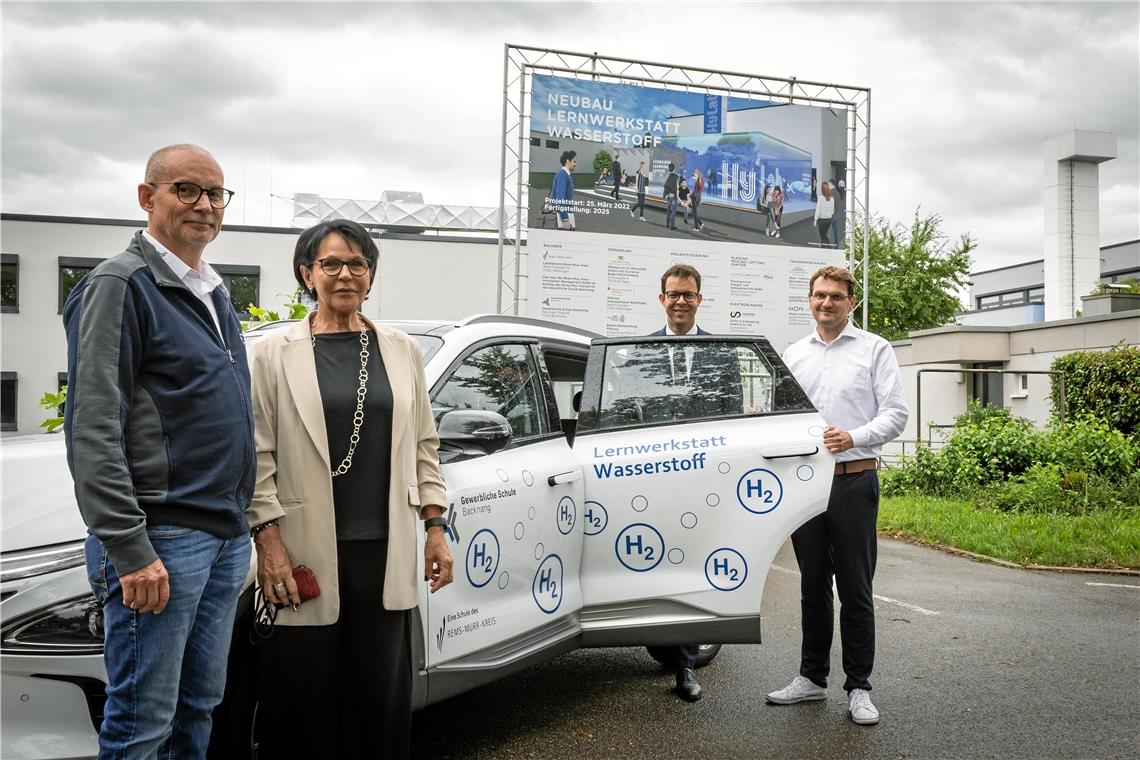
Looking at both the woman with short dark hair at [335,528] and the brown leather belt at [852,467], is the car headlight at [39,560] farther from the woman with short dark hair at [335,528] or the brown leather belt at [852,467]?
the brown leather belt at [852,467]

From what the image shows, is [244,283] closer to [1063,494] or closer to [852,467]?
[1063,494]

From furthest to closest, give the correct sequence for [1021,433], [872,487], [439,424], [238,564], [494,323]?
[1021,433] → [872,487] → [494,323] → [439,424] → [238,564]

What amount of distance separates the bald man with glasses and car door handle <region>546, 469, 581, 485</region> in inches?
61.9

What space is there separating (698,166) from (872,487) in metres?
6.43

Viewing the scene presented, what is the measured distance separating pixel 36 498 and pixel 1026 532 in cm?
929

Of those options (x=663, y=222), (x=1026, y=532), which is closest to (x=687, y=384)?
(x=663, y=222)

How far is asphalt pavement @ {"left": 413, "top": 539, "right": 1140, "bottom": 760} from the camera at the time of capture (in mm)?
4020

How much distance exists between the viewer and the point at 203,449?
2.36 m

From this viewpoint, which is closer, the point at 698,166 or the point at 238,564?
the point at 238,564

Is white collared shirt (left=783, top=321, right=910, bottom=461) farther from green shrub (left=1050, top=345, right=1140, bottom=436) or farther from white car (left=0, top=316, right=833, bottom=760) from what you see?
green shrub (left=1050, top=345, right=1140, bottom=436)

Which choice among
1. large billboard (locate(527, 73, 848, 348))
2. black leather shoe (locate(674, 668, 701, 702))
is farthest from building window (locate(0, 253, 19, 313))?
black leather shoe (locate(674, 668, 701, 702))

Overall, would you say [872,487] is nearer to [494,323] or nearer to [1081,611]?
[494,323]

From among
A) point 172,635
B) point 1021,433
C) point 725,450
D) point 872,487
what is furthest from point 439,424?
point 1021,433

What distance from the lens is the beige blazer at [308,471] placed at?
269 cm
